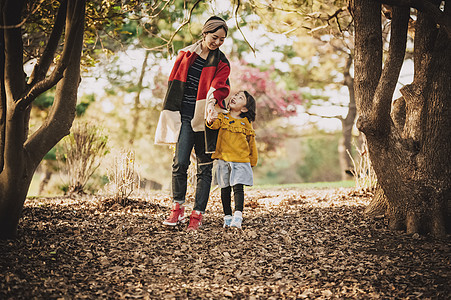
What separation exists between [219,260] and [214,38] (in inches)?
70.6

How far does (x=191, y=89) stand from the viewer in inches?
128

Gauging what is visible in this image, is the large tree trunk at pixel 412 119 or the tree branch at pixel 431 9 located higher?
the tree branch at pixel 431 9

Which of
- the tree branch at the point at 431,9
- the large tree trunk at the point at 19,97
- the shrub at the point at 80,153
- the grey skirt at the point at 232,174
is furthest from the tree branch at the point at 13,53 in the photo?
the shrub at the point at 80,153

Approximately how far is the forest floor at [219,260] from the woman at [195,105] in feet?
1.42

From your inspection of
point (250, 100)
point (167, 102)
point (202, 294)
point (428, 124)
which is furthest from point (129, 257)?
point (428, 124)

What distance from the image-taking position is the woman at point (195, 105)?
317 centimetres

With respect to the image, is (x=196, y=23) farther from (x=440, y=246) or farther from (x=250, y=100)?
(x=440, y=246)

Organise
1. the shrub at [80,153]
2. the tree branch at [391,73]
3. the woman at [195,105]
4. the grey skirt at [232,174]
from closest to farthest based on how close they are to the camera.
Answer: the tree branch at [391,73] < the woman at [195,105] < the grey skirt at [232,174] < the shrub at [80,153]

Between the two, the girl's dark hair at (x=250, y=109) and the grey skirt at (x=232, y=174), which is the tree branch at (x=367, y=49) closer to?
the girl's dark hair at (x=250, y=109)

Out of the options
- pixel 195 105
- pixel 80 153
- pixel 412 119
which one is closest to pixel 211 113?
pixel 195 105

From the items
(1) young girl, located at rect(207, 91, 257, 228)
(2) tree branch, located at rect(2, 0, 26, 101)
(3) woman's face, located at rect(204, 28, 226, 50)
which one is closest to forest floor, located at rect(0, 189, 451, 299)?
(1) young girl, located at rect(207, 91, 257, 228)

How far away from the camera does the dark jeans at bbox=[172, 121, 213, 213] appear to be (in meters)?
3.18

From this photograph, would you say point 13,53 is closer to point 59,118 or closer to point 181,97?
point 59,118

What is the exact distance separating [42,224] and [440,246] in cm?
314
